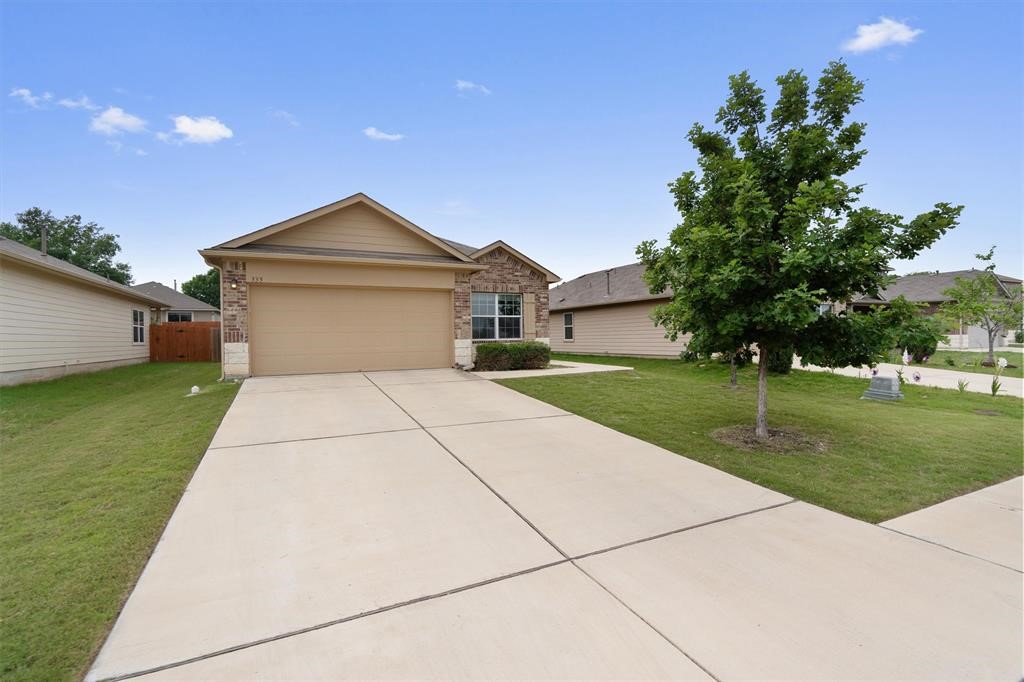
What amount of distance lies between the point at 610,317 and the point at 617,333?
0.87 metres

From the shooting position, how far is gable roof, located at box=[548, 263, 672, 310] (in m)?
18.9

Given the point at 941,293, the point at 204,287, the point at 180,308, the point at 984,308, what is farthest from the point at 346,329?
the point at 204,287

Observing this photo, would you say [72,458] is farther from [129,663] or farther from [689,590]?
[689,590]

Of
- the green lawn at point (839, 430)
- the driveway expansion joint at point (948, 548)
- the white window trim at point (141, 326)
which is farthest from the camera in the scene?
the white window trim at point (141, 326)

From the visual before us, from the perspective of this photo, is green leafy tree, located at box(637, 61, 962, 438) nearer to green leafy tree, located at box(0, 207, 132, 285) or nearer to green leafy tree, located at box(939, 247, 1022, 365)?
green leafy tree, located at box(939, 247, 1022, 365)

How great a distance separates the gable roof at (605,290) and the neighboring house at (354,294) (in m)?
6.81

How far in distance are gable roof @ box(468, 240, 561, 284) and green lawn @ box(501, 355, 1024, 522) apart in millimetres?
4374

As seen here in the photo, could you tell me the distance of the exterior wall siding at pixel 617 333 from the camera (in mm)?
17859

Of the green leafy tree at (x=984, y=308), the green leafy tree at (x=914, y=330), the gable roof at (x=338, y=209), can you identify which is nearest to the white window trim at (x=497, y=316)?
the gable roof at (x=338, y=209)

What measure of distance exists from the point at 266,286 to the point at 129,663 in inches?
410

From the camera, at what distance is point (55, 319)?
1214cm

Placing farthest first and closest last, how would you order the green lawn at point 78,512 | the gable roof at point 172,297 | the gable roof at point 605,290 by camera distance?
1. the gable roof at point 172,297
2. the gable roof at point 605,290
3. the green lawn at point 78,512

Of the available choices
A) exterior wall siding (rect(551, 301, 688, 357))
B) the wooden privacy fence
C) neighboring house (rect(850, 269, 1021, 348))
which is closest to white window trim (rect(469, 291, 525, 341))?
exterior wall siding (rect(551, 301, 688, 357))

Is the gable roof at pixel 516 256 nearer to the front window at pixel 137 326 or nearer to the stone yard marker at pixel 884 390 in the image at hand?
the stone yard marker at pixel 884 390
